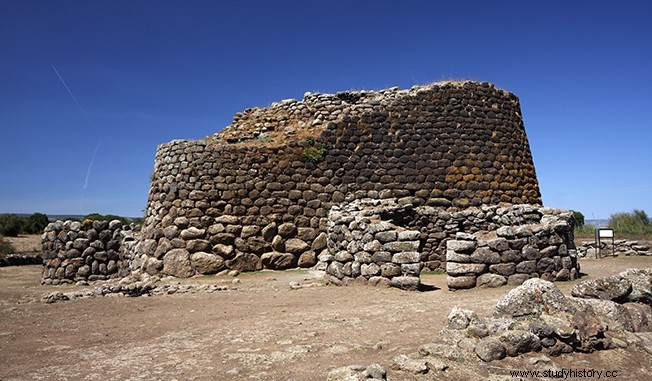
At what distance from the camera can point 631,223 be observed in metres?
25.4

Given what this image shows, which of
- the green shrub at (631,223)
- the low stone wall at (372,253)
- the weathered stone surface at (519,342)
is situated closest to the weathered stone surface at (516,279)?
the low stone wall at (372,253)

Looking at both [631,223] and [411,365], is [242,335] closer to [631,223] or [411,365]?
[411,365]

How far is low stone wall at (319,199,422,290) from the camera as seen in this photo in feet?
28.2

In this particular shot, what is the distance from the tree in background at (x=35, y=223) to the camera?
3627 centimetres

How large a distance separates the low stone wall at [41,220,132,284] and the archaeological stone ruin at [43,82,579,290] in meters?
0.03

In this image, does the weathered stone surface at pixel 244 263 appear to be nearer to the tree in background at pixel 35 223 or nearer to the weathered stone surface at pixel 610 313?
the weathered stone surface at pixel 610 313

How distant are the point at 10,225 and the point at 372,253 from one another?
34840 millimetres

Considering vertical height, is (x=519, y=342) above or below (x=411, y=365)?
above

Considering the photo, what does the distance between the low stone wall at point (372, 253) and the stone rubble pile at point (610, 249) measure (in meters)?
12.1

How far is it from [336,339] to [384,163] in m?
8.71

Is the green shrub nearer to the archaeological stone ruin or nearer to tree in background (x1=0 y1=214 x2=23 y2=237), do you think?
the archaeological stone ruin

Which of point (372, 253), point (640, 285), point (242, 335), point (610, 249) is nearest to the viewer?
point (242, 335)

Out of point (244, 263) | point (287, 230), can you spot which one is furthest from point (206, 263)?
point (287, 230)

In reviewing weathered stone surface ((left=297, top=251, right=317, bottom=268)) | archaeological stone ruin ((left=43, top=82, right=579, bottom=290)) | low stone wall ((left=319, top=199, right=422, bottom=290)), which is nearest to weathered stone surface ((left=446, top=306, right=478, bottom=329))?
low stone wall ((left=319, top=199, right=422, bottom=290))
